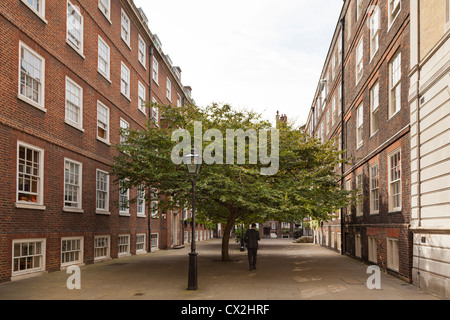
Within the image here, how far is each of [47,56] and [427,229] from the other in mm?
13221

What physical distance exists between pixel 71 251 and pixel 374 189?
12.4 metres

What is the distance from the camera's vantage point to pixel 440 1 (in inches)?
424

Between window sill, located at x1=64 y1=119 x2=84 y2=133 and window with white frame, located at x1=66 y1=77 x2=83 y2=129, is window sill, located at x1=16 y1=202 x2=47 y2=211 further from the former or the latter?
window with white frame, located at x1=66 y1=77 x2=83 y2=129

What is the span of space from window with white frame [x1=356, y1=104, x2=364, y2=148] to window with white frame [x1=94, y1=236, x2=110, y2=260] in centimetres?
1286

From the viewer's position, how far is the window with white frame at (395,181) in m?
14.5

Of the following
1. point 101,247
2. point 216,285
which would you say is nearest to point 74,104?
point 101,247

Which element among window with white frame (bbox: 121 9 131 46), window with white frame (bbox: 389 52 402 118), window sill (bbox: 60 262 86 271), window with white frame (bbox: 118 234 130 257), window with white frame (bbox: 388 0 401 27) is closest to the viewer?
window with white frame (bbox: 389 52 402 118)

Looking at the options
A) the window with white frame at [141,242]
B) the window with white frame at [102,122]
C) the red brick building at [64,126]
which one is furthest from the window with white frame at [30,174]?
the window with white frame at [141,242]

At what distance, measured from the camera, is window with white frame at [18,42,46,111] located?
45.0ft

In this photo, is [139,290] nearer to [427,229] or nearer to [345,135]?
[427,229]

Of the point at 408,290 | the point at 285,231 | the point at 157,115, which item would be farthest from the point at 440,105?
the point at 285,231

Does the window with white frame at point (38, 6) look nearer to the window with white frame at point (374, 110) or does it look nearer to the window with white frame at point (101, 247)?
the window with white frame at point (101, 247)

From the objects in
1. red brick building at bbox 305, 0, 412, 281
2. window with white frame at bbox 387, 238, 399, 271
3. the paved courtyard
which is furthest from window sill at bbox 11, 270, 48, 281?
window with white frame at bbox 387, 238, 399, 271

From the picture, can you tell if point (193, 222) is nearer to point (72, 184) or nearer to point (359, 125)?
point (72, 184)
